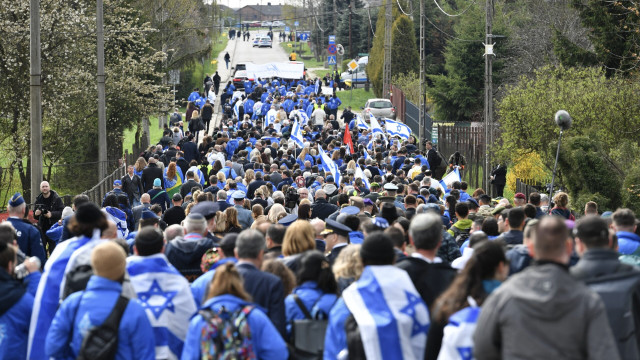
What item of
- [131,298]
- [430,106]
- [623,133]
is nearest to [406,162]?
[623,133]

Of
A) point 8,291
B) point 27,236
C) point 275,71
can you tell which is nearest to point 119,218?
point 27,236

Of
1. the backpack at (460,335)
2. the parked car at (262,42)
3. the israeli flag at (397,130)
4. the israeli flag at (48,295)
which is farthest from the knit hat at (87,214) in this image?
the parked car at (262,42)

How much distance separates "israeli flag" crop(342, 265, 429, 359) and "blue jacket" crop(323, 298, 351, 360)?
9cm

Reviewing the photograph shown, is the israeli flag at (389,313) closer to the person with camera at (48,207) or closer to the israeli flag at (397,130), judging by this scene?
the person with camera at (48,207)

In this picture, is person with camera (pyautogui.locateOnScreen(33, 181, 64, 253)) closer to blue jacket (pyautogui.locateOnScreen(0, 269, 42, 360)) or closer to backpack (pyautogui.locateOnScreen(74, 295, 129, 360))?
blue jacket (pyautogui.locateOnScreen(0, 269, 42, 360))

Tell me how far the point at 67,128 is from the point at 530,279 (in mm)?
27210

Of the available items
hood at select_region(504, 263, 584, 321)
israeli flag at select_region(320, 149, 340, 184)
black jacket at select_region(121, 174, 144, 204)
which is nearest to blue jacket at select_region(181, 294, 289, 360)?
hood at select_region(504, 263, 584, 321)

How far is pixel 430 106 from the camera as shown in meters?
60.2

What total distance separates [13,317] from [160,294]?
3.64 ft

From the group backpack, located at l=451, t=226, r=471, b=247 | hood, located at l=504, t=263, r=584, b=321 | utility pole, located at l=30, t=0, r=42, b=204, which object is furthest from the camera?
utility pole, located at l=30, t=0, r=42, b=204

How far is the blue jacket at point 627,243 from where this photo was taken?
8.59 metres

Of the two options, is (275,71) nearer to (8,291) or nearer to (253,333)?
(8,291)

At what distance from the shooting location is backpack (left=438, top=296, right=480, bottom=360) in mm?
5758

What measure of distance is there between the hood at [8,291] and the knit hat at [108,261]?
1.13 m
